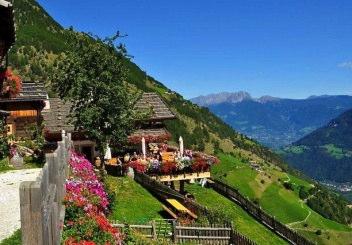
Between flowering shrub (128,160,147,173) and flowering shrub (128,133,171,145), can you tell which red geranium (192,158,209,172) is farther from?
flowering shrub (128,133,171,145)

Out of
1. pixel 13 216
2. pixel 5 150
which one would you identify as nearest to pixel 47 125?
pixel 5 150

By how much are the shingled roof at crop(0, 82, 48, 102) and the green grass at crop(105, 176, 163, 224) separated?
9398 millimetres

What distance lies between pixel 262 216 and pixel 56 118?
18.8 m

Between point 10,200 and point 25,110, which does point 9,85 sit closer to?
point 25,110

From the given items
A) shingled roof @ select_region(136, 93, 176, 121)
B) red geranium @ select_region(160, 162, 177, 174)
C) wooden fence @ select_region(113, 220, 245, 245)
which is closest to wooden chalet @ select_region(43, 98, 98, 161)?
shingled roof @ select_region(136, 93, 176, 121)

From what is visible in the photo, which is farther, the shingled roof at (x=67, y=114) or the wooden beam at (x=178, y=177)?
the shingled roof at (x=67, y=114)

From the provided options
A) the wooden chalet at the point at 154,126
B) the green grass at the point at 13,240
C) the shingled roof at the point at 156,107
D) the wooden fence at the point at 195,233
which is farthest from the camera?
the shingled roof at the point at 156,107

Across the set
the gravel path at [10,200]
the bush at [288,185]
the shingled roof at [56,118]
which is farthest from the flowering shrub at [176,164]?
the bush at [288,185]

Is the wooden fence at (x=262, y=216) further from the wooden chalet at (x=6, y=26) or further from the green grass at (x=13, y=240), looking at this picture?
the green grass at (x=13, y=240)

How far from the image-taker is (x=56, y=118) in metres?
48.2

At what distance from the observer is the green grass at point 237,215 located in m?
36.6

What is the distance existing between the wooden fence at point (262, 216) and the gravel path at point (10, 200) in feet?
71.0

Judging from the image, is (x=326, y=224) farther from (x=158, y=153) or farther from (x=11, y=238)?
(x=11, y=238)

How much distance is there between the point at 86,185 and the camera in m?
19.8
